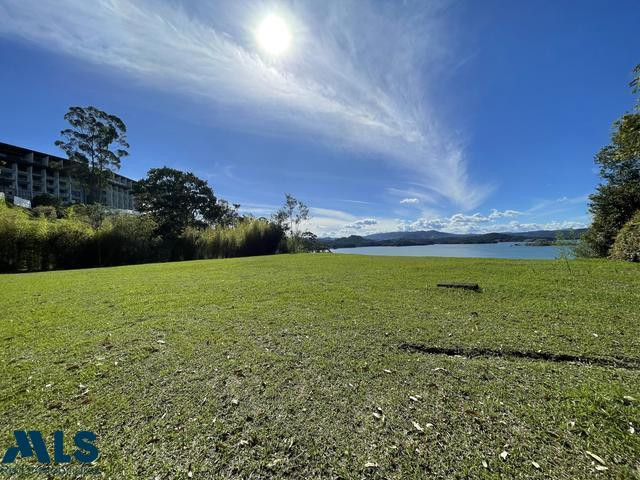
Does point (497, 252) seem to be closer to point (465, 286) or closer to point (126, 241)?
point (465, 286)

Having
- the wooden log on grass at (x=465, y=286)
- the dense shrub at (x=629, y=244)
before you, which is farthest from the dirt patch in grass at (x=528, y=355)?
the dense shrub at (x=629, y=244)

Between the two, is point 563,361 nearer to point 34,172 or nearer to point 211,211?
point 211,211

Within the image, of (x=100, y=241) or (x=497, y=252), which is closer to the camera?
(x=100, y=241)

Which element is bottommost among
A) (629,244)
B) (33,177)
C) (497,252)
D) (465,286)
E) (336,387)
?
(336,387)

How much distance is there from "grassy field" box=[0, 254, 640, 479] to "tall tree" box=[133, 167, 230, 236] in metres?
24.9

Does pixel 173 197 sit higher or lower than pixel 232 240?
higher

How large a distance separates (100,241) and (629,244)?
25243mm

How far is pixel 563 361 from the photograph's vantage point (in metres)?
2.83

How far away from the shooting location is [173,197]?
2858 cm

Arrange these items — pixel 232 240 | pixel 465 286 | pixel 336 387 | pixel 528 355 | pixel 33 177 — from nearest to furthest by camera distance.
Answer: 1. pixel 336 387
2. pixel 528 355
3. pixel 465 286
4. pixel 232 240
5. pixel 33 177

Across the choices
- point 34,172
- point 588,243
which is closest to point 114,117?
point 34,172

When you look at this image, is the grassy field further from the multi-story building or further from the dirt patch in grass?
the multi-story building

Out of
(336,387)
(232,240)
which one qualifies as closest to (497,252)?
(336,387)

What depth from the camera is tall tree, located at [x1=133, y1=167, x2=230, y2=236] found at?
27781 mm
